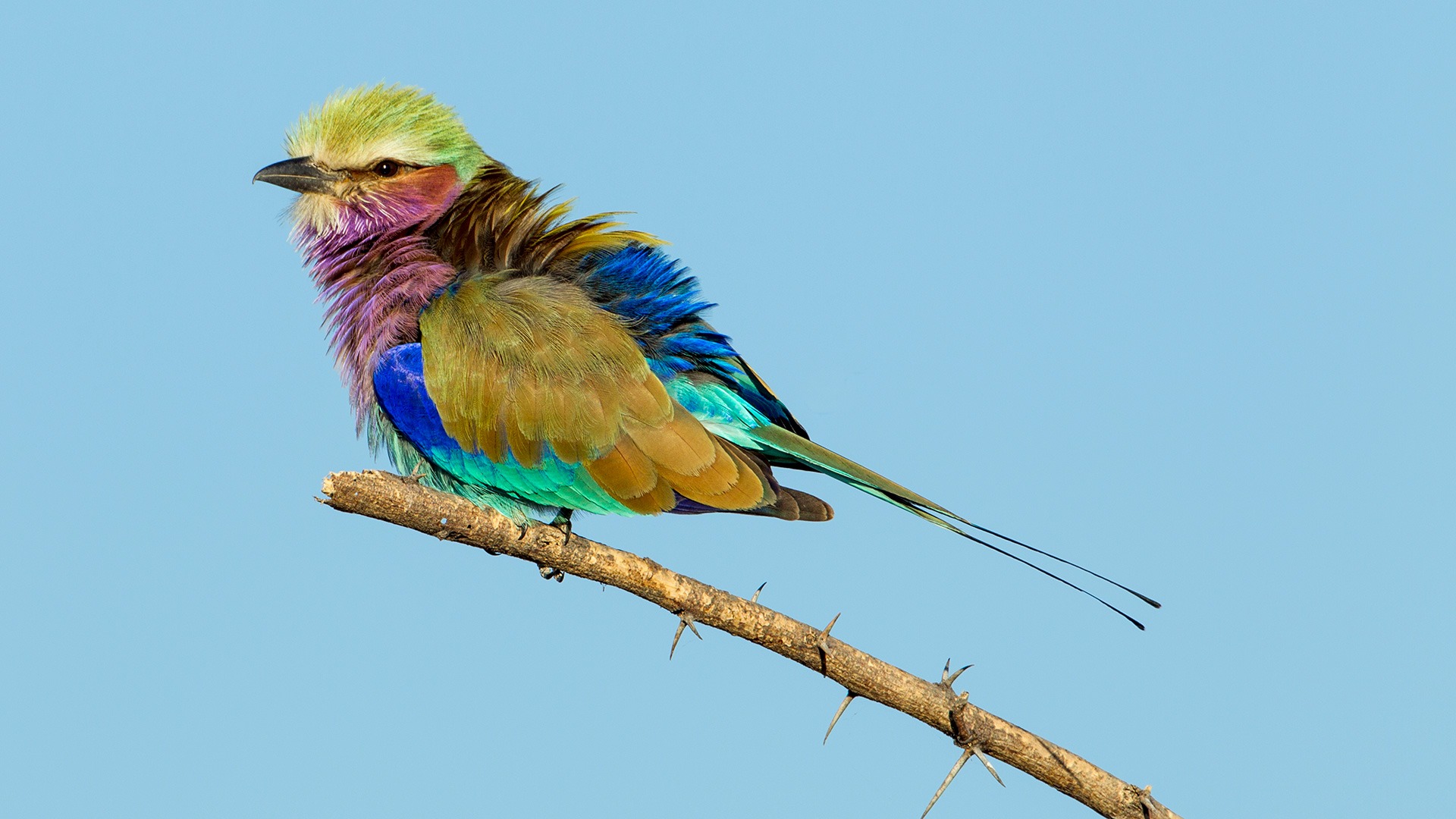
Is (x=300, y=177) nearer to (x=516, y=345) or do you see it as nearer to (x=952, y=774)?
(x=516, y=345)

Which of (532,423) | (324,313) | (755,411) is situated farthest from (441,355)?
(755,411)

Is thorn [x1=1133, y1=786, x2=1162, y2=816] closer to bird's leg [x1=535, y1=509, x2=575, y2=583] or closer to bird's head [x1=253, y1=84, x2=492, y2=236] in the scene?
bird's leg [x1=535, y1=509, x2=575, y2=583]

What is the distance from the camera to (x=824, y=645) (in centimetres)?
371

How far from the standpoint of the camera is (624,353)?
4289 millimetres

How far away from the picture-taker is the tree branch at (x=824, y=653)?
3684mm

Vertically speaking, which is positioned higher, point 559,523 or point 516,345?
point 516,345

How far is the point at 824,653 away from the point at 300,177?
9.69 ft

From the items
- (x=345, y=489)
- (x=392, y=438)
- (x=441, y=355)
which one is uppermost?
(x=441, y=355)

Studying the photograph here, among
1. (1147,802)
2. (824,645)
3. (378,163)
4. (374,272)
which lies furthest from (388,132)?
(1147,802)

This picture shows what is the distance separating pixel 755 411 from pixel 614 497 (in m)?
0.69

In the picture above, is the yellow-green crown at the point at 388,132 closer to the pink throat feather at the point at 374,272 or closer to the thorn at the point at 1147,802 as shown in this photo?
the pink throat feather at the point at 374,272

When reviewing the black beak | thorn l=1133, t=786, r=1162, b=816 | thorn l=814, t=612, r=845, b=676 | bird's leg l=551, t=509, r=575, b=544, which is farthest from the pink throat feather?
thorn l=1133, t=786, r=1162, b=816

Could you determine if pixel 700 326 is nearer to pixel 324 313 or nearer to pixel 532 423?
pixel 532 423

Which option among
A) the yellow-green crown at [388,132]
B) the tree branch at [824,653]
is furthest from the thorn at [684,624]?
the yellow-green crown at [388,132]
